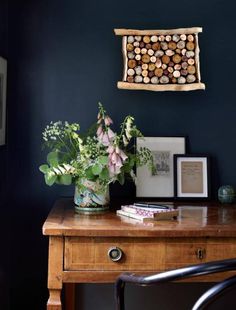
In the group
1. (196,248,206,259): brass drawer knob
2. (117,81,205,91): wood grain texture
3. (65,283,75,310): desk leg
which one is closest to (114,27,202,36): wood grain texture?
(117,81,205,91): wood grain texture

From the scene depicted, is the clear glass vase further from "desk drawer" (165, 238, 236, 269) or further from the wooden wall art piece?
the wooden wall art piece

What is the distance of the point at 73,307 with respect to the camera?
8.89 ft

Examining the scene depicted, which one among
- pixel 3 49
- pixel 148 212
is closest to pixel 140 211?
pixel 148 212

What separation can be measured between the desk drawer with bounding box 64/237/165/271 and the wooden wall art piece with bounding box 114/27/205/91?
90 centimetres

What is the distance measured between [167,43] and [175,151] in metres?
0.55

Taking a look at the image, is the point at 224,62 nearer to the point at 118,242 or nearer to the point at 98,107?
the point at 98,107

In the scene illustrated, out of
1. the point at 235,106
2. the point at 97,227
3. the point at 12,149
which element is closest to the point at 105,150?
the point at 97,227

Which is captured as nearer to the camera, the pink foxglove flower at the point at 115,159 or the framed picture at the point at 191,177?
the pink foxglove flower at the point at 115,159

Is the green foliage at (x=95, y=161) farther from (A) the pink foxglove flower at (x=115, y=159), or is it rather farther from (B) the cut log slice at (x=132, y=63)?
(B) the cut log slice at (x=132, y=63)

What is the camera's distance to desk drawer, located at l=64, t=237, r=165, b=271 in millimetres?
2123


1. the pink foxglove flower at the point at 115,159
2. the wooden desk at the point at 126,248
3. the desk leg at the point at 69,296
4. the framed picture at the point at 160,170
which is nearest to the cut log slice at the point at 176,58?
the framed picture at the point at 160,170

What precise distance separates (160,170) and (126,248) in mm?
731

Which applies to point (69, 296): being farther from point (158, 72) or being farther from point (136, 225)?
point (158, 72)

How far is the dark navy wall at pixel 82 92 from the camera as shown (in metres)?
2.78
